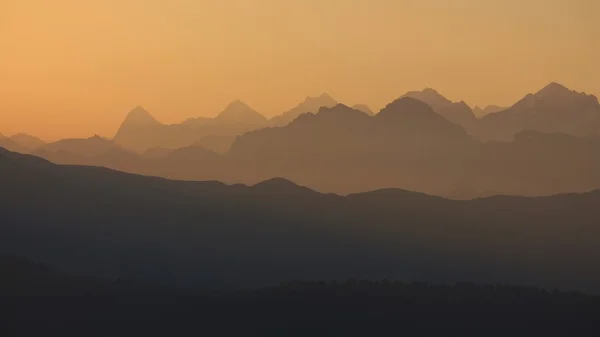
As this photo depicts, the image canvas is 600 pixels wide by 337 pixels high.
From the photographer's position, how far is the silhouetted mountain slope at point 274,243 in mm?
160000

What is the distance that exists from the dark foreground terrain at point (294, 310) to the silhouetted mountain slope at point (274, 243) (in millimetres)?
78203

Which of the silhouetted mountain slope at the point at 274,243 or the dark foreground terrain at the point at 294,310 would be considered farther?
the silhouetted mountain slope at the point at 274,243

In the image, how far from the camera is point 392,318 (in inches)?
2675

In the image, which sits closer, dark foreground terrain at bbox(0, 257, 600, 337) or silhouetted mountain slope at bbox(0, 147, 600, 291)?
dark foreground terrain at bbox(0, 257, 600, 337)

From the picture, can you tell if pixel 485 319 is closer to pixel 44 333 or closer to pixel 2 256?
pixel 44 333

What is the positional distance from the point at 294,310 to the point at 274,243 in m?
109

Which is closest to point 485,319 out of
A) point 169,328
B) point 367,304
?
point 367,304

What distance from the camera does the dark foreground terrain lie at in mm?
65250

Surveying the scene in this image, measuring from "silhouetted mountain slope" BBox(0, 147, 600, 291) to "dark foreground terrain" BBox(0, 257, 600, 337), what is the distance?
7820 centimetres

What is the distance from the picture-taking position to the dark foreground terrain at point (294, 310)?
65.2 meters

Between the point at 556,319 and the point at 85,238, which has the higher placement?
the point at 85,238

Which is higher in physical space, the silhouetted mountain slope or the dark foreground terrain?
the silhouetted mountain slope

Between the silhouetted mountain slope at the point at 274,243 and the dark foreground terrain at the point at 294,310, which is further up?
the silhouetted mountain slope at the point at 274,243

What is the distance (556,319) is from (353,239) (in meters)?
114
